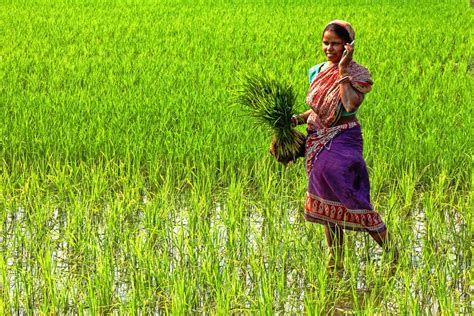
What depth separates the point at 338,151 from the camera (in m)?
3.11

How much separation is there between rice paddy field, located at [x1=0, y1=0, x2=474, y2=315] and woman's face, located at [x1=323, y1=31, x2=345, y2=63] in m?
0.50

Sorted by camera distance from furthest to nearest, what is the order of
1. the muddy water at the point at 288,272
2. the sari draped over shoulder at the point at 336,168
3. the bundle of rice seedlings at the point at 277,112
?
1. the bundle of rice seedlings at the point at 277,112
2. the sari draped over shoulder at the point at 336,168
3. the muddy water at the point at 288,272

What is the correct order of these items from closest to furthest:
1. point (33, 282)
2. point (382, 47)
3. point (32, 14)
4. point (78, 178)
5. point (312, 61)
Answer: point (33, 282), point (78, 178), point (312, 61), point (382, 47), point (32, 14)

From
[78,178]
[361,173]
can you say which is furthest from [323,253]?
[78,178]

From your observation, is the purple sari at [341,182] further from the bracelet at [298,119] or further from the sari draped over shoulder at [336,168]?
the bracelet at [298,119]

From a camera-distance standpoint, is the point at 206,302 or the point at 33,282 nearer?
the point at 206,302

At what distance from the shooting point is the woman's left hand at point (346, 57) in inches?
117

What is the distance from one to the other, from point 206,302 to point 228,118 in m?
2.44

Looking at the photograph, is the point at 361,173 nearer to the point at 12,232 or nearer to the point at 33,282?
the point at 33,282

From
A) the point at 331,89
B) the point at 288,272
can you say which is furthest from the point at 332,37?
the point at 288,272

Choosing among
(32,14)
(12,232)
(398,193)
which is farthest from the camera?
(32,14)

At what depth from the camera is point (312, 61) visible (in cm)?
771

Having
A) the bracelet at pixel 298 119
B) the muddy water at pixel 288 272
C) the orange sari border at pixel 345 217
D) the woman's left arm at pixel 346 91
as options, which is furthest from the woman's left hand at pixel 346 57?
the muddy water at pixel 288 272

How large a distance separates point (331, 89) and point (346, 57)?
0.18 m
